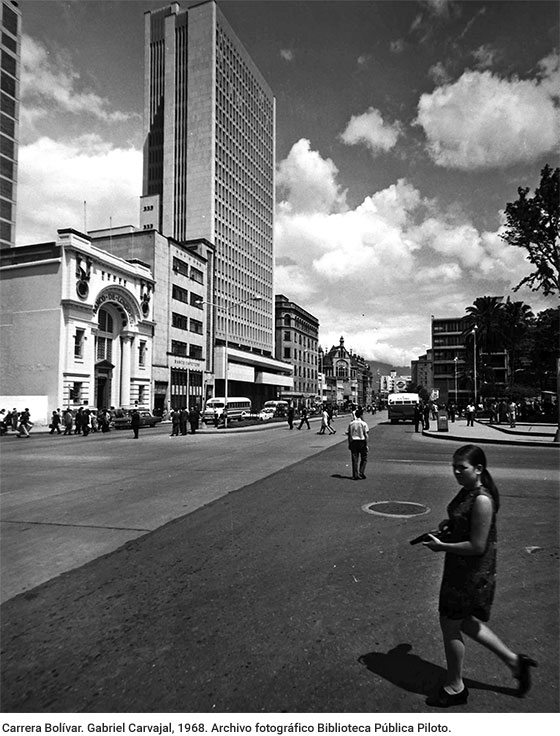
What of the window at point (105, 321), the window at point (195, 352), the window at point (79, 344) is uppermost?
the window at point (105, 321)

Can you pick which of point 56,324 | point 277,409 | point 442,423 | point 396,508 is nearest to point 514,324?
point 277,409

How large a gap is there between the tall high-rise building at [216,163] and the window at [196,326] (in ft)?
23.7

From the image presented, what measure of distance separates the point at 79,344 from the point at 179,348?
63.7 ft

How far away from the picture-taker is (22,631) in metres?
4.04

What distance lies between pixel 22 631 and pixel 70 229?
45048 mm

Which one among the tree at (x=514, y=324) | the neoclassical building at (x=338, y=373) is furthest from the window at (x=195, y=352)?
the neoclassical building at (x=338, y=373)

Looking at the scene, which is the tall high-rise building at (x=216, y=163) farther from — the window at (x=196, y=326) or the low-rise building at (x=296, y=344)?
the low-rise building at (x=296, y=344)

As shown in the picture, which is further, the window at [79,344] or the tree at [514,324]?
the tree at [514,324]

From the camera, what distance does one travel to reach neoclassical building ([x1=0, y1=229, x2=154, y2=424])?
42062 millimetres

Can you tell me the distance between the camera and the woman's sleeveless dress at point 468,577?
3014mm

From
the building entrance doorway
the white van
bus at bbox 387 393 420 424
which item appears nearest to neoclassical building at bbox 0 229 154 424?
the building entrance doorway

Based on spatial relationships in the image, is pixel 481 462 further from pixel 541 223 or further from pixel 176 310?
pixel 176 310

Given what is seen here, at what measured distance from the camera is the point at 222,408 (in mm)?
49406

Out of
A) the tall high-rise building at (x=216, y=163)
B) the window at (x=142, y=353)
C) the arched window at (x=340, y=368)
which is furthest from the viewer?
the arched window at (x=340, y=368)
